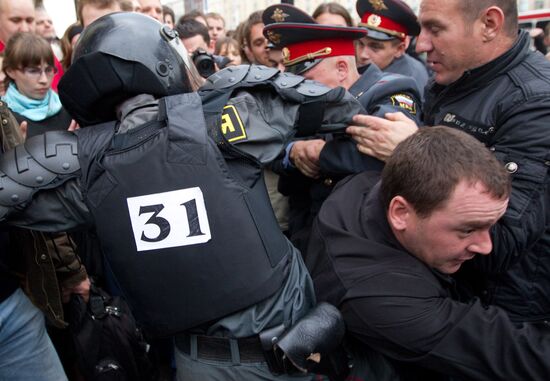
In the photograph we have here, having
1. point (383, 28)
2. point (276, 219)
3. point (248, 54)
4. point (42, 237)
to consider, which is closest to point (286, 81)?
point (276, 219)

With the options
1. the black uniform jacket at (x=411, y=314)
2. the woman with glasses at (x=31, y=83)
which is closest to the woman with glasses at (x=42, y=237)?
the woman with glasses at (x=31, y=83)

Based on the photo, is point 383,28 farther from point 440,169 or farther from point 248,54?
point 440,169

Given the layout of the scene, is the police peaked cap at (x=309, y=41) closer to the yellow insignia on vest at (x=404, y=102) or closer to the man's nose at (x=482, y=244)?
the yellow insignia on vest at (x=404, y=102)

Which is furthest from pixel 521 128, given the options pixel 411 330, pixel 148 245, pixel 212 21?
pixel 212 21

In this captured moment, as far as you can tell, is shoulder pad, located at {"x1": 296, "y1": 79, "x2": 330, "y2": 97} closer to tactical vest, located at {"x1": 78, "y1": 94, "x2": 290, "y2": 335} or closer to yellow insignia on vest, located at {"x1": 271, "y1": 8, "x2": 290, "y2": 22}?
tactical vest, located at {"x1": 78, "y1": 94, "x2": 290, "y2": 335}

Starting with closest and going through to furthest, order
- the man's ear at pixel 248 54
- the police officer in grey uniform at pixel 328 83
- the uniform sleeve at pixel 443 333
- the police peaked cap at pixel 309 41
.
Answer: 1. the uniform sleeve at pixel 443 333
2. the police officer in grey uniform at pixel 328 83
3. the police peaked cap at pixel 309 41
4. the man's ear at pixel 248 54

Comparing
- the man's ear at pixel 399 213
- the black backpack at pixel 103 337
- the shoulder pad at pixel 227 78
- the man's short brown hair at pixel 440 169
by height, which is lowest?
the black backpack at pixel 103 337

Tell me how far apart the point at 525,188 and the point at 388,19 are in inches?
92.4

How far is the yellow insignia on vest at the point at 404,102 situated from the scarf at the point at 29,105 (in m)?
2.11

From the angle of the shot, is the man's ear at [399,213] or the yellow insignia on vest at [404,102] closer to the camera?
the man's ear at [399,213]

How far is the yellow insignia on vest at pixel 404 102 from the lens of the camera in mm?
2149

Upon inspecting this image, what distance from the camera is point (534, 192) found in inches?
59.5

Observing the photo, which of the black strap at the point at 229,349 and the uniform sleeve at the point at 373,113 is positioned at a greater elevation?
the uniform sleeve at the point at 373,113

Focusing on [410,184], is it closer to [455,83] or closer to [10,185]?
[455,83]
